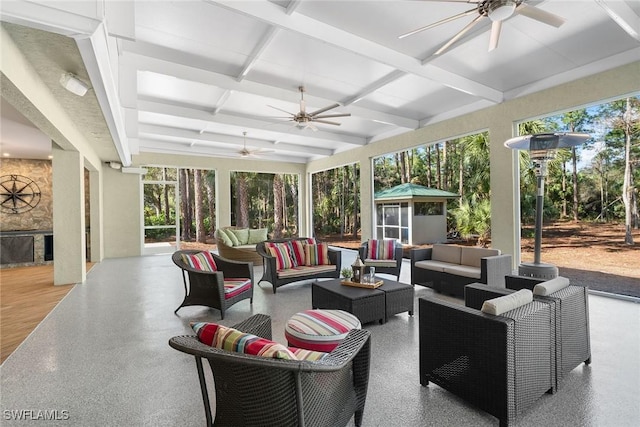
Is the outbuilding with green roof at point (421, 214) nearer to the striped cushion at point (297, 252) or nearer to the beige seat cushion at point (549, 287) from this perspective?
the striped cushion at point (297, 252)

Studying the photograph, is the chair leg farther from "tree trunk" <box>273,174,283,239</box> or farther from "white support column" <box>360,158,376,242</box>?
"tree trunk" <box>273,174,283,239</box>

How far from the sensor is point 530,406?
1988 millimetres

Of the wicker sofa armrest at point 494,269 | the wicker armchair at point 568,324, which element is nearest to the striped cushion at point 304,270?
the wicker sofa armrest at point 494,269

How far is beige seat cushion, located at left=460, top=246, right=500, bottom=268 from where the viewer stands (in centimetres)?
458

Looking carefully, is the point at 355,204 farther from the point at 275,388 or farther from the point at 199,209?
the point at 275,388

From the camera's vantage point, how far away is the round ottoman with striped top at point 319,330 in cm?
232

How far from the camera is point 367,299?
335cm

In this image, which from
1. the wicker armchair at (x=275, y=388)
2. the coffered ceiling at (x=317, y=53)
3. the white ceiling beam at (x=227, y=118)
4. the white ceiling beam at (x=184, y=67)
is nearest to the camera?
the wicker armchair at (x=275, y=388)

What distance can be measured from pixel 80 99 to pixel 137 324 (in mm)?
2789

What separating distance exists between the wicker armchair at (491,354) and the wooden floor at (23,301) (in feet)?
12.1

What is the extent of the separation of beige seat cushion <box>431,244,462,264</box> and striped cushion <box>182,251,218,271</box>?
3.47m

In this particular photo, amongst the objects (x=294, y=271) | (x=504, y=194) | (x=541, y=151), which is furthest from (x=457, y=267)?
(x=294, y=271)

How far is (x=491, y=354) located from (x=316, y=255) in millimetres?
3822

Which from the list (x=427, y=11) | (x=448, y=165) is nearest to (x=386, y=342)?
(x=427, y=11)
